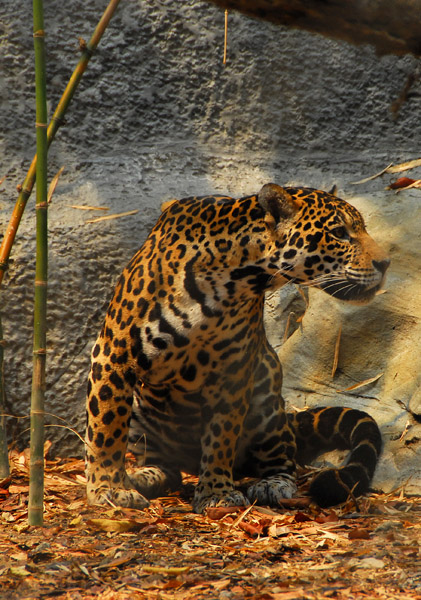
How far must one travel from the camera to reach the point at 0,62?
6016 mm

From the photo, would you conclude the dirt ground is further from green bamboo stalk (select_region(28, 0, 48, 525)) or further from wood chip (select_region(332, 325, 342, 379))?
wood chip (select_region(332, 325, 342, 379))

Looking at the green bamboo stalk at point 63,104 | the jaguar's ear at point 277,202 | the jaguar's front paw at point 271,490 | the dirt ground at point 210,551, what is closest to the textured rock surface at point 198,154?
the jaguar's front paw at point 271,490

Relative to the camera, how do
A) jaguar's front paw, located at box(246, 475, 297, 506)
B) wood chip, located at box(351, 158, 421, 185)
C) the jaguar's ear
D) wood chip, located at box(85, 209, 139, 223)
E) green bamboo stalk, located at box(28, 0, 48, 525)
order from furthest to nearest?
1. wood chip, located at box(351, 158, 421, 185)
2. wood chip, located at box(85, 209, 139, 223)
3. jaguar's front paw, located at box(246, 475, 297, 506)
4. the jaguar's ear
5. green bamboo stalk, located at box(28, 0, 48, 525)

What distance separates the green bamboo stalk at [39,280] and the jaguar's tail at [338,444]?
1.63 m

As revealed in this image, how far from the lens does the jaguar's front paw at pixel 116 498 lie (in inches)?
163

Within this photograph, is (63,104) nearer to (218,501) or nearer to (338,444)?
(218,501)

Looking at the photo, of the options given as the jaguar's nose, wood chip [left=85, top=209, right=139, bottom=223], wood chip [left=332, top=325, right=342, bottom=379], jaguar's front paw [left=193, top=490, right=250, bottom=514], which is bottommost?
jaguar's front paw [left=193, top=490, right=250, bottom=514]

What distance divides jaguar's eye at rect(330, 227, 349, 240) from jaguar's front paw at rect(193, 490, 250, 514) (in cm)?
160

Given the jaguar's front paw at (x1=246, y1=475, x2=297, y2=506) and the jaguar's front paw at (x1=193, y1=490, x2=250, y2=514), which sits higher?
the jaguar's front paw at (x1=193, y1=490, x2=250, y2=514)

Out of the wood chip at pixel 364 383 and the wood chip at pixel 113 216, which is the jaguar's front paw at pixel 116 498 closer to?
the wood chip at pixel 364 383

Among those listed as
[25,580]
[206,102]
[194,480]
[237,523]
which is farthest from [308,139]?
[25,580]

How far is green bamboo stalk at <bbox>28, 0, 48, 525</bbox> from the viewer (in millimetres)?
3449

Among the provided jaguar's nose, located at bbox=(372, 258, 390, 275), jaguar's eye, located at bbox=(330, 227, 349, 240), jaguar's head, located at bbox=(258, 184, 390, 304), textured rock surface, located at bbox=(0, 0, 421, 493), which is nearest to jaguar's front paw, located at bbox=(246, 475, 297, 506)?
textured rock surface, located at bbox=(0, 0, 421, 493)

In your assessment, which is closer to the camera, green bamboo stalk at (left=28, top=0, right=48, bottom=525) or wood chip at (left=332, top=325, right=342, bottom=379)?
green bamboo stalk at (left=28, top=0, right=48, bottom=525)
